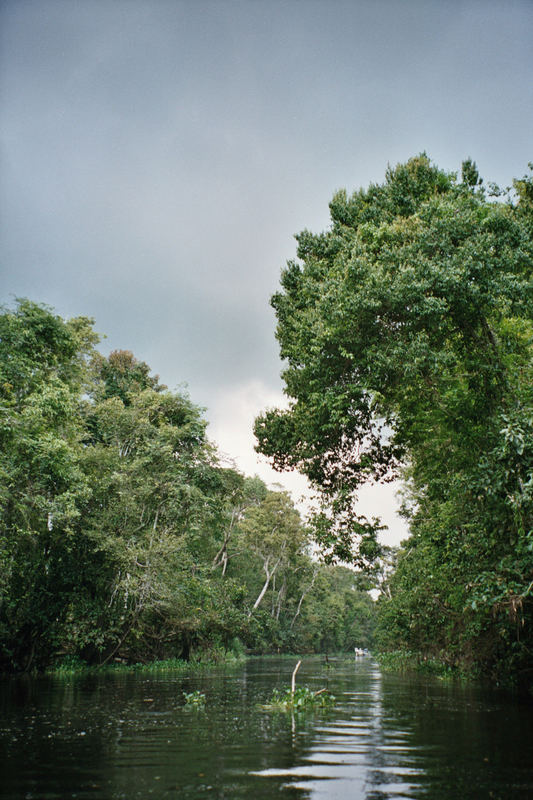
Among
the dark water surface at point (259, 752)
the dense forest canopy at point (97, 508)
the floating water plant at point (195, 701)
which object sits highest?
the dense forest canopy at point (97, 508)

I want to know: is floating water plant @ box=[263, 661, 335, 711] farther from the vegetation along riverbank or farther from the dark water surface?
the vegetation along riverbank

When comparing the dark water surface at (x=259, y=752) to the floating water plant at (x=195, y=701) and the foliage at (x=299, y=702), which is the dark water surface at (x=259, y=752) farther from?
the foliage at (x=299, y=702)

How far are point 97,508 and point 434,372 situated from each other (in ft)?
62.1

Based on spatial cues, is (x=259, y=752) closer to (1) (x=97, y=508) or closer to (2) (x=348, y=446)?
(2) (x=348, y=446)

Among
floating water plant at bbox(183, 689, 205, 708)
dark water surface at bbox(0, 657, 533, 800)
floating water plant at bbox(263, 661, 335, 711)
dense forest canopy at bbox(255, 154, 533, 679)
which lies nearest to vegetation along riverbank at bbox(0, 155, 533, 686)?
dense forest canopy at bbox(255, 154, 533, 679)

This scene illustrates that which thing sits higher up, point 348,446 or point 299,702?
point 348,446

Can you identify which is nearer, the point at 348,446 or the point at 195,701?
the point at 195,701

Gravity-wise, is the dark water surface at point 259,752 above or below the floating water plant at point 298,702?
above

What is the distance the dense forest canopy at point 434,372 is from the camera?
11531 millimetres

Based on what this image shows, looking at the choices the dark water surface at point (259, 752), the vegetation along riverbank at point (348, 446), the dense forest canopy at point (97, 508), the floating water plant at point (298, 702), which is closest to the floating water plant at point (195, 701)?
the dark water surface at point (259, 752)

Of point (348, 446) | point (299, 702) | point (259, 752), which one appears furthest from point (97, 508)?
point (259, 752)

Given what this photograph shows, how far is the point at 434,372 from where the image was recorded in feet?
42.4

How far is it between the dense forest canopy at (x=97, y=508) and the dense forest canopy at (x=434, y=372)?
8030 mm

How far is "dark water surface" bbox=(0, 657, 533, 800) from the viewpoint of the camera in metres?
4.41
